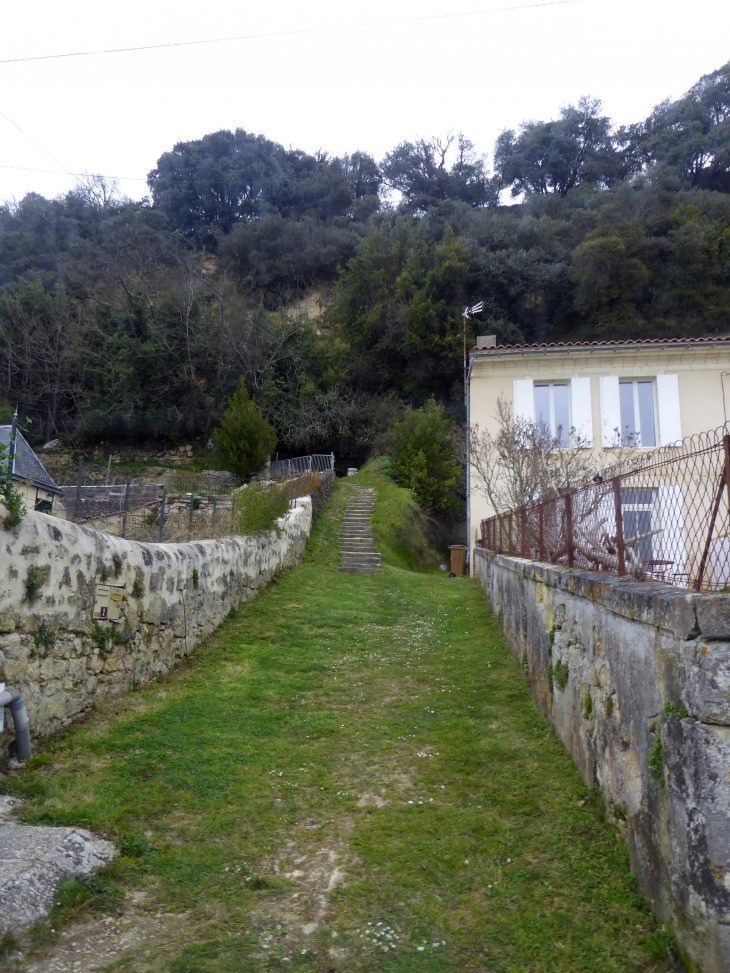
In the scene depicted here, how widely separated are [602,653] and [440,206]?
39026 millimetres

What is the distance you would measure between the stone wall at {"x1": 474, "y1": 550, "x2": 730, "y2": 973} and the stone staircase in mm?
10615

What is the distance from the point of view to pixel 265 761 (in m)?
4.54

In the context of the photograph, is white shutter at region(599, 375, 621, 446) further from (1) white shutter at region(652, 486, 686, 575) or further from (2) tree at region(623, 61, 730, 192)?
(2) tree at region(623, 61, 730, 192)

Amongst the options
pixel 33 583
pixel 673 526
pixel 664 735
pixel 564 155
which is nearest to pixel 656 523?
pixel 673 526

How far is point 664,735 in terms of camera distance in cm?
266

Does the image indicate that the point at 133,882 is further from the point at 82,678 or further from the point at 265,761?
the point at 82,678

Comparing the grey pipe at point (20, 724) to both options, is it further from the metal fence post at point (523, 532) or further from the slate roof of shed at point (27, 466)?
the slate roof of shed at point (27, 466)

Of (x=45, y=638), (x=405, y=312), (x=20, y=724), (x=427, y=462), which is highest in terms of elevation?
(x=405, y=312)

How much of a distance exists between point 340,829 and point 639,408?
14901 mm

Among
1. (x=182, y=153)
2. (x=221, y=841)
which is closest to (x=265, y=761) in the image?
(x=221, y=841)

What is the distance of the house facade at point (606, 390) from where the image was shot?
1588 cm

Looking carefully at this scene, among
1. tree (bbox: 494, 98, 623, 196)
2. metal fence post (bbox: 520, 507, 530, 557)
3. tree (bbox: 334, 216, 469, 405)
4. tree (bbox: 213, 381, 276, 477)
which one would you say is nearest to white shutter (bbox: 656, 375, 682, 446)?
metal fence post (bbox: 520, 507, 530, 557)

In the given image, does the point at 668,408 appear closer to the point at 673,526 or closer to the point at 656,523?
the point at 656,523

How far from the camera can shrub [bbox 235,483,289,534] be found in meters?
10.3
